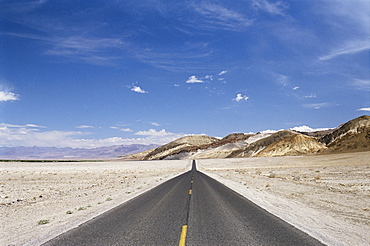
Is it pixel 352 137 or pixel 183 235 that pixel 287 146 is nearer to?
pixel 352 137

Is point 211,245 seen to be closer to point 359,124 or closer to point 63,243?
point 63,243

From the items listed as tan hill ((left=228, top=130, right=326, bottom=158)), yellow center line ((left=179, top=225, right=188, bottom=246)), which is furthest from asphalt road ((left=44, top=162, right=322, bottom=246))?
tan hill ((left=228, top=130, right=326, bottom=158))

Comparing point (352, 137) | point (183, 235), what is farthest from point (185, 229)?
point (352, 137)

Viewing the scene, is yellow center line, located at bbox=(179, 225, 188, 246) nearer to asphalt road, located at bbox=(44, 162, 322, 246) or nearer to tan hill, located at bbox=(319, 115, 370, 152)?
asphalt road, located at bbox=(44, 162, 322, 246)

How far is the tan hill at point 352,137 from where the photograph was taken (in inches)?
3113

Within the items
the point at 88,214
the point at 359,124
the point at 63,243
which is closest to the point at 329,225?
the point at 63,243

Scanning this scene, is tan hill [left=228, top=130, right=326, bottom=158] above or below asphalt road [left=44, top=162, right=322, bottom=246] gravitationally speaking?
above

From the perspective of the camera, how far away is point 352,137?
87.2 metres

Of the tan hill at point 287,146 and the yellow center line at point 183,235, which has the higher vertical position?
the tan hill at point 287,146

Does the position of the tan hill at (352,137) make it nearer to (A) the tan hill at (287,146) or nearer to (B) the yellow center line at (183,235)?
(A) the tan hill at (287,146)

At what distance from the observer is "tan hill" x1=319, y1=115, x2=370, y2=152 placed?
79062 millimetres

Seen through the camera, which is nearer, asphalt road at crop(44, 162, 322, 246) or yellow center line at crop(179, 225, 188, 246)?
yellow center line at crop(179, 225, 188, 246)

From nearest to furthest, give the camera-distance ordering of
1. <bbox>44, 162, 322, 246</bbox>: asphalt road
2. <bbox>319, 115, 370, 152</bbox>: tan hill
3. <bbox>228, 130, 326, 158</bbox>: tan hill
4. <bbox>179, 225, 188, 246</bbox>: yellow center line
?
<bbox>179, 225, 188, 246</bbox>: yellow center line, <bbox>44, 162, 322, 246</bbox>: asphalt road, <bbox>319, 115, 370, 152</bbox>: tan hill, <bbox>228, 130, 326, 158</bbox>: tan hill

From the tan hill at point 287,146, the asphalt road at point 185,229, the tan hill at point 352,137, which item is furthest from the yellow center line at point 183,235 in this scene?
the tan hill at point 287,146
